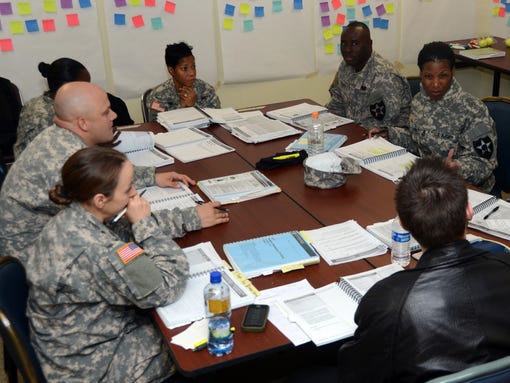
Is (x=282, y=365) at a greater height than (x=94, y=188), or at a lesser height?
lesser

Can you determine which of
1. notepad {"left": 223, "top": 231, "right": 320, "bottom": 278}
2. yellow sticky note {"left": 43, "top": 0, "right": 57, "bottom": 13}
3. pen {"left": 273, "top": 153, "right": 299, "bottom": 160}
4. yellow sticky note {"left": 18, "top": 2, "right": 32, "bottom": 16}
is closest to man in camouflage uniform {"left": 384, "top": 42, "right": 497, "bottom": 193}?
pen {"left": 273, "top": 153, "right": 299, "bottom": 160}

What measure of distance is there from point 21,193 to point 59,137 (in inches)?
10.4

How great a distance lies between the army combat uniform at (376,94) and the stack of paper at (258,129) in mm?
585

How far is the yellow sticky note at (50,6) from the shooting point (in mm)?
4219

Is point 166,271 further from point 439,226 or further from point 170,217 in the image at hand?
point 439,226

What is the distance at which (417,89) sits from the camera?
12.4 ft

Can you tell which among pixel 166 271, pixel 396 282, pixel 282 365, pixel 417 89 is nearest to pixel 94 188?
pixel 166 271

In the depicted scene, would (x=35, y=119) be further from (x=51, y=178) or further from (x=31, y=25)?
(x=31, y=25)

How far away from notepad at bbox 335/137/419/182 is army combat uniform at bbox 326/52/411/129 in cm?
57

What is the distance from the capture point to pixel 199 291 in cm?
185

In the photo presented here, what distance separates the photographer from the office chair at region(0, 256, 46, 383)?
1.67 meters

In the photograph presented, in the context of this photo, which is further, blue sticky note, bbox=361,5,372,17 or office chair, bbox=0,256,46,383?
blue sticky note, bbox=361,5,372,17

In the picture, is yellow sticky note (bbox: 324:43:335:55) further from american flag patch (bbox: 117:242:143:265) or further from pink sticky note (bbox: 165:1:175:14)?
american flag patch (bbox: 117:242:143:265)

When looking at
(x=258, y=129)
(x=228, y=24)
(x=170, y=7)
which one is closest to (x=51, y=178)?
(x=258, y=129)
